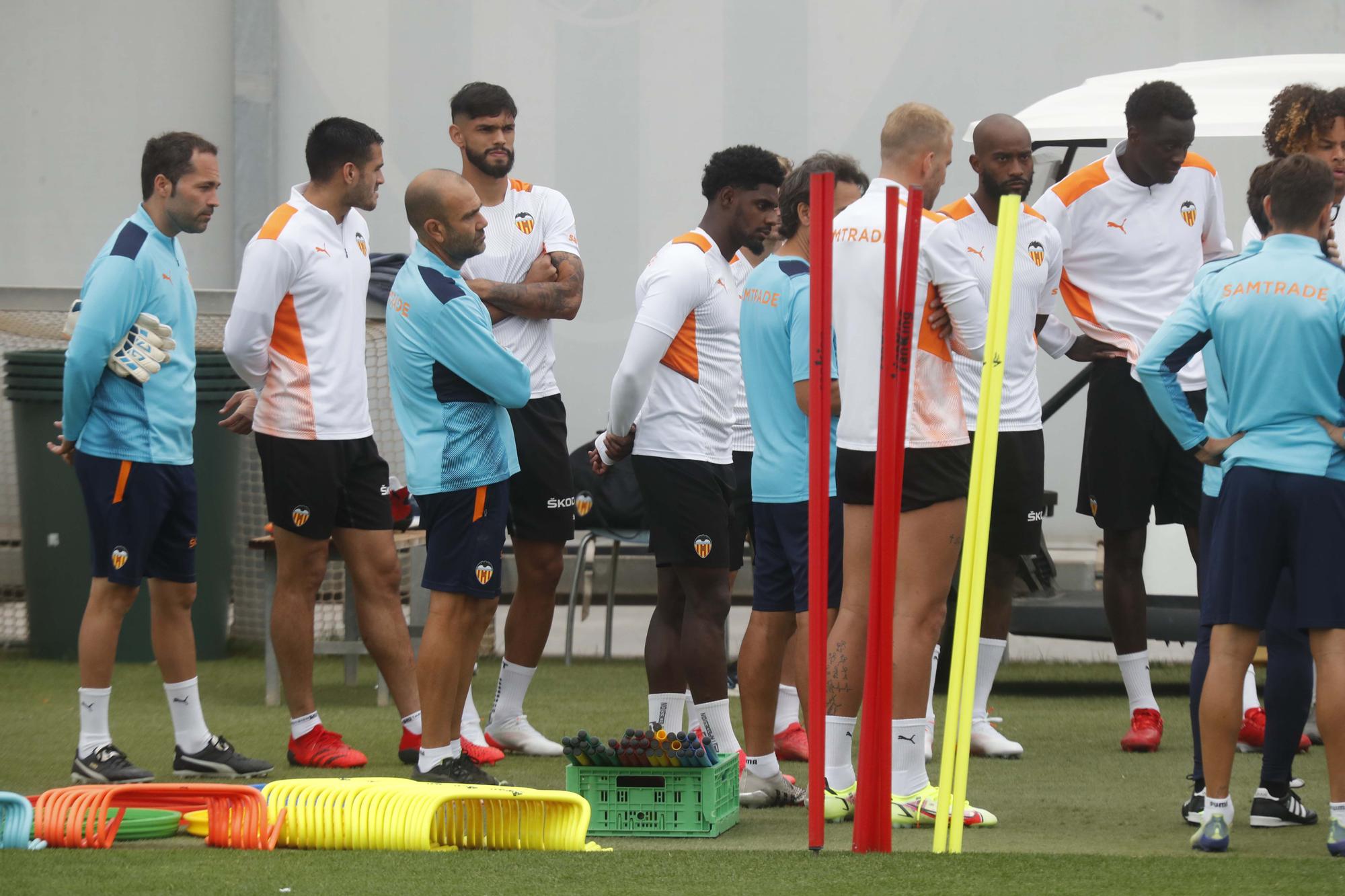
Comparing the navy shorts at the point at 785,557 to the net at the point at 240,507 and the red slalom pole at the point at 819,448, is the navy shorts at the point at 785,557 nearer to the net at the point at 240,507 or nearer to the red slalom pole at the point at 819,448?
the red slalom pole at the point at 819,448

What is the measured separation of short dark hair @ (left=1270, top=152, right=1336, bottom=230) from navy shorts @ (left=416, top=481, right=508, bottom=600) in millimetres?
2411

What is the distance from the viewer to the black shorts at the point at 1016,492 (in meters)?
6.15

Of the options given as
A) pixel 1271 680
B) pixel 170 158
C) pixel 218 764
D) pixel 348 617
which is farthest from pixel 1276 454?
pixel 348 617

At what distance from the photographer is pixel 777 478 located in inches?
216

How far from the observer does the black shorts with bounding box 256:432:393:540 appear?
601 cm

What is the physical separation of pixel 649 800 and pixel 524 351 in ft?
6.78

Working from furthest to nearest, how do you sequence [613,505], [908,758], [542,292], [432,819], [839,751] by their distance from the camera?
[613,505], [542,292], [839,751], [908,758], [432,819]

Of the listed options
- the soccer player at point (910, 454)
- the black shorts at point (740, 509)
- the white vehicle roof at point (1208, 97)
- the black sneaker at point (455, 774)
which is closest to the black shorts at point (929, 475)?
the soccer player at point (910, 454)

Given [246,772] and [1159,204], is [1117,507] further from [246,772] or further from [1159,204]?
[246,772]

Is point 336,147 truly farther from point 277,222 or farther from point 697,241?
point 697,241

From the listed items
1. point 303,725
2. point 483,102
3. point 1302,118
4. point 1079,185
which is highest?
point 483,102

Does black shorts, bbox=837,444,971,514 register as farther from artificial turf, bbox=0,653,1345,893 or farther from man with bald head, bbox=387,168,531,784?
man with bald head, bbox=387,168,531,784

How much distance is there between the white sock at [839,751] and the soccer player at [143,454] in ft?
6.41

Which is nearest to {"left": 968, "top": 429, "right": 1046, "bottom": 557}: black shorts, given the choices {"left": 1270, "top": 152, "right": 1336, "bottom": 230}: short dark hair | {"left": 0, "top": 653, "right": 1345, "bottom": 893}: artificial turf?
{"left": 0, "top": 653, "right": 1345, "bottom": 893}: artificial turf
